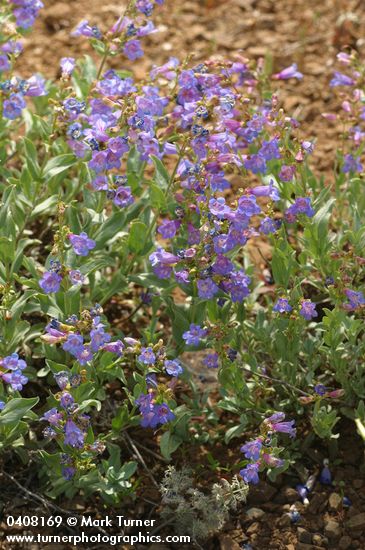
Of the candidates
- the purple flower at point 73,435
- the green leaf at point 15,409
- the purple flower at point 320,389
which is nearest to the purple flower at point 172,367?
the purple flower at point 73,435

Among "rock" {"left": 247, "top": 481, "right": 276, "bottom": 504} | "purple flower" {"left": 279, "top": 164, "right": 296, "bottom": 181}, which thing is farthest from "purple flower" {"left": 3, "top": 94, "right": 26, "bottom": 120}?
"rock" {"left": 247, "top": 481, "right": 276, "bottom": 504}

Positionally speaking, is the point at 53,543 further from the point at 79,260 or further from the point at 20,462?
the point at 79,260

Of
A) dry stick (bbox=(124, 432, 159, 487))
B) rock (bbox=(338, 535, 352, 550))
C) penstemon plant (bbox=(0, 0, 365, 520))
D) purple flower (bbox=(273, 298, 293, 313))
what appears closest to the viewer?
penstemon plant (bbox=(0, 0, 365, 520))

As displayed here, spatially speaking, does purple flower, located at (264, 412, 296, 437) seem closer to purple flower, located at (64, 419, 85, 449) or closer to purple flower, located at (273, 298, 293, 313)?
purple flower, located at (273, 298, 293, 313)

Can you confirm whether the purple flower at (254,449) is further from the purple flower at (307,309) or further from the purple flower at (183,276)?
the purple flower at (183,276)

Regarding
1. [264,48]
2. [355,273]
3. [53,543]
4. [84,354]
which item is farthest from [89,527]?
[264,48]
